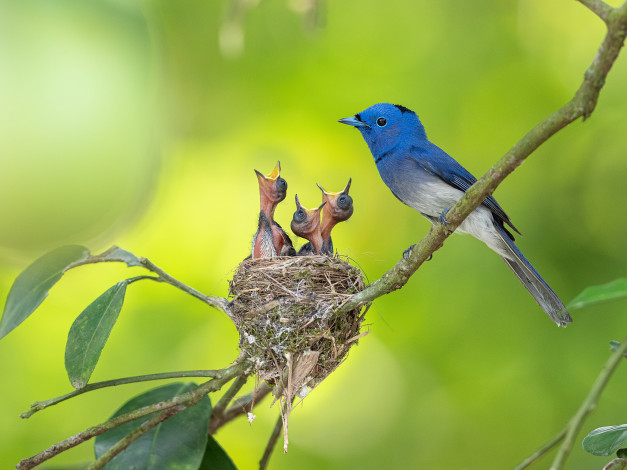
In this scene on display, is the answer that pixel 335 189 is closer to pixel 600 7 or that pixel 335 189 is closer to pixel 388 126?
pixel 388 126

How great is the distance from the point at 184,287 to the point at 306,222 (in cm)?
136

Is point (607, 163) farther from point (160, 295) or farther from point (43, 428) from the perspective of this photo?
point (43, 428)

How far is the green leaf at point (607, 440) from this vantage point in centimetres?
199

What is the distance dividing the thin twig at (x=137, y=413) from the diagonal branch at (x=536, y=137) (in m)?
0.60

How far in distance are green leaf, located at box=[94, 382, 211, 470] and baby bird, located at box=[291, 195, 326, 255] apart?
49.4 inches

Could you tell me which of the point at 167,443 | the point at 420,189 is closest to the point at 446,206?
the point at 420,189

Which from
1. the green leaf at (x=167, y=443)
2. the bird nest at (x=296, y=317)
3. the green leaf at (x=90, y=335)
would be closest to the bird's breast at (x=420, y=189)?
the bird nest at (x=296, y=317)

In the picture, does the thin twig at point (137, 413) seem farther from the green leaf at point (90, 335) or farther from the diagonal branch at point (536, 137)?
the diagonal branch at point (536, 137)

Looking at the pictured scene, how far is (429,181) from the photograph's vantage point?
12.0 feet

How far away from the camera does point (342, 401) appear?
16.5ft

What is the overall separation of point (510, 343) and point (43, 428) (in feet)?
9.87

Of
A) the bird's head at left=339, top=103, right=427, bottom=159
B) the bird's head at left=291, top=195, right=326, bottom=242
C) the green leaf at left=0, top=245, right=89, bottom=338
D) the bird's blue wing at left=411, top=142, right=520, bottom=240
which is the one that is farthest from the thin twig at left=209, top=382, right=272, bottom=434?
the bird's head at left=339, top=103, right=427, bottom=159

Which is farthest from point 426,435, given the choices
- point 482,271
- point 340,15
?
point 340,15

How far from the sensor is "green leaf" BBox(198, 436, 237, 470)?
2.71 m
